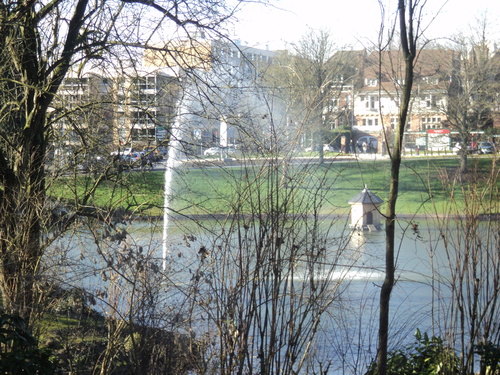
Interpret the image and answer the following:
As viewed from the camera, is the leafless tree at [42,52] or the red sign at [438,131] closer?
the leafless tree at [42,52]

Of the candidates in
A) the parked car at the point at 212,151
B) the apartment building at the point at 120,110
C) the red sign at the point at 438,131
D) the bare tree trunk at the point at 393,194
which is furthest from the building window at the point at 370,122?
the bare tree trunk at the point at 393,194

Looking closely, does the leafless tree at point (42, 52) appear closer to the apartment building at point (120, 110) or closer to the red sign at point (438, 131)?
the apartment building at point (120, 110)

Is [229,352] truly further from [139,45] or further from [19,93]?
[19,93]

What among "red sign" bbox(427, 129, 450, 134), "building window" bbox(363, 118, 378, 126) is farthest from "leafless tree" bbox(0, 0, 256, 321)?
"building window" bbox(363, 118, 378, 126)

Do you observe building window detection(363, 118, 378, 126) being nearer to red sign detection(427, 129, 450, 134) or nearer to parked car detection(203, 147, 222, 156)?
red sign detection(427, 129, 450, 134)

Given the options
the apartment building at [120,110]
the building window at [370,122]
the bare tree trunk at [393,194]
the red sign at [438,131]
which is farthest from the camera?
the building window at [370,122]

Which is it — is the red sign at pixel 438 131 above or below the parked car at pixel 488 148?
above

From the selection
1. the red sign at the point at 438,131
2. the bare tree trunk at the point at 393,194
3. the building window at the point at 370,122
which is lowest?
the bare tree trunk at the point at 393,194

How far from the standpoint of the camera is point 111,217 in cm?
471

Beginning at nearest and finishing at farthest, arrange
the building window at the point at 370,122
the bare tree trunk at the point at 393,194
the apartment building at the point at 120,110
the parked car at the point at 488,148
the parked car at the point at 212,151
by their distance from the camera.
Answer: the bare tree trunk at the point at 393,194
the parked car at the point at 488,148
the parked car at the point at 212,151
the apartment building at the point at 120,110
the building window at the point at 370,122

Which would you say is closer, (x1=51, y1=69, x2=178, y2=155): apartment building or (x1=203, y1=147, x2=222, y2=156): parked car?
(x1=203, y1=147, x2=222, y2=156): parked car

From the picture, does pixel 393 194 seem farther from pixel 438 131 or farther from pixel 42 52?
pixel 438 131

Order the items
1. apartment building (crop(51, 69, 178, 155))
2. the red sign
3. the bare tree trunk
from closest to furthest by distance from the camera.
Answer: the bare tree trunk
apartment building (crop(51, 69, 178, 155))
the red sign

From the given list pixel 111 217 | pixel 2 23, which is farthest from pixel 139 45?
pixel 111 217
